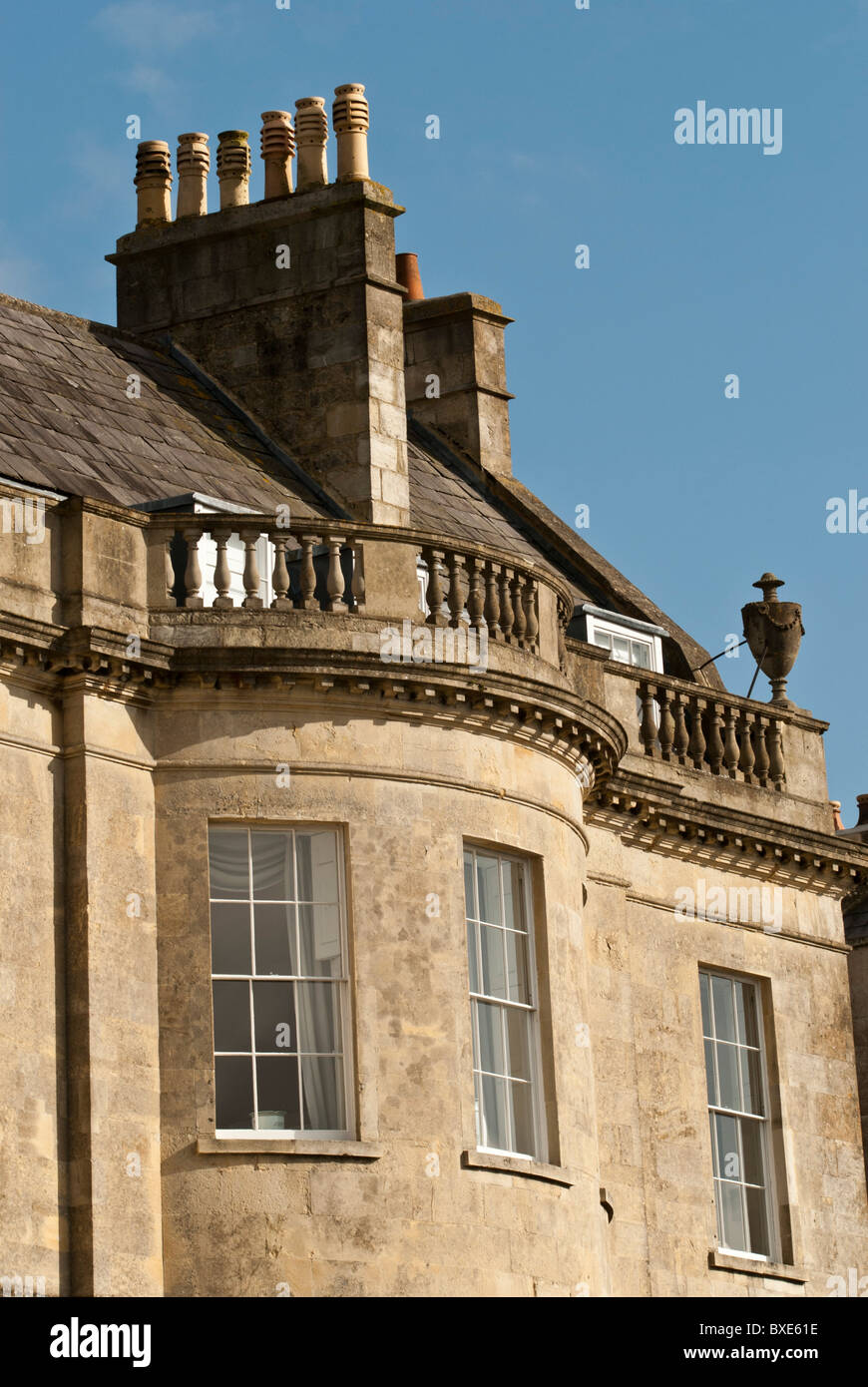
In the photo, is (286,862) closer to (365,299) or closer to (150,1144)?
(150,1144)

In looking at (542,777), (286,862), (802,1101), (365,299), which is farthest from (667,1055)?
(365,299)

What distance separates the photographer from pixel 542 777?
2298 centimetres

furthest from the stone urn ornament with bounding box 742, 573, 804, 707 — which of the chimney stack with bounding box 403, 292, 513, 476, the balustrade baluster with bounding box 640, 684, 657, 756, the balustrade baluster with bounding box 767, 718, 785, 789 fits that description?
the chimney stack with bounding box 403, 292, 513, 476

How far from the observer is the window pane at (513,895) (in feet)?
74.1

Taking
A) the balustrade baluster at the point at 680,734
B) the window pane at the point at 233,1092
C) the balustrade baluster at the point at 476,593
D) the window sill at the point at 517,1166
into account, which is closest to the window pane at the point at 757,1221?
the balustrade baluster at the point at 680,734

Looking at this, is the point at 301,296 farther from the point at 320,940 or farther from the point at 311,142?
the point at 320,940

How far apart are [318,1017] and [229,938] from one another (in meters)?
0.84

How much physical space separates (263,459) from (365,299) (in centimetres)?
169

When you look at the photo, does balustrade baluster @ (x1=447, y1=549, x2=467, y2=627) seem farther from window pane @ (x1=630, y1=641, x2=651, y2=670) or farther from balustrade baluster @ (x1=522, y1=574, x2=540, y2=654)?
window pane @ (x1=630, y1=641, x2=651, y2=670)

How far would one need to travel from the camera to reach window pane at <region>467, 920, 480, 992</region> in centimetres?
2211

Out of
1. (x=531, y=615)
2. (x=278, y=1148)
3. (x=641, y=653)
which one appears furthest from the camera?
(x=641, y=653)

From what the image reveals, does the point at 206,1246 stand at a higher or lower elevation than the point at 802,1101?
lower

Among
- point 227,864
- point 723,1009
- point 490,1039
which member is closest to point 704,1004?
point 723,1009

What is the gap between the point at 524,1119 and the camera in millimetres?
22234
